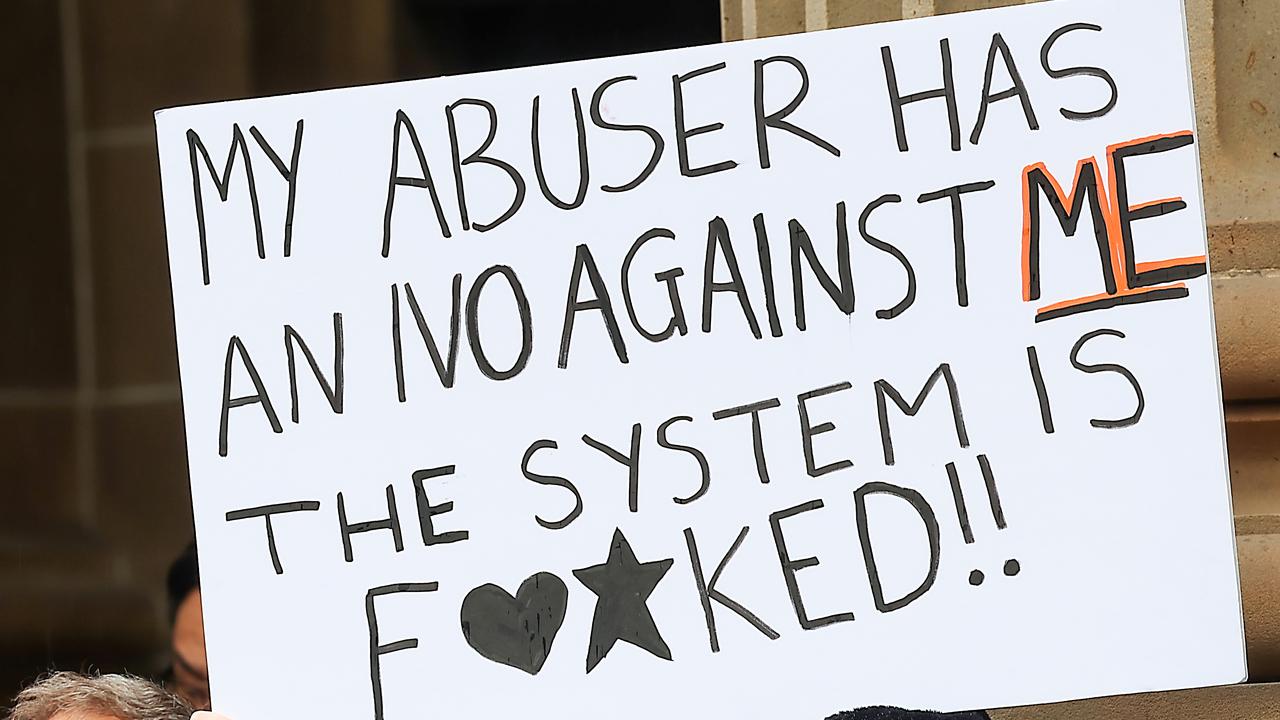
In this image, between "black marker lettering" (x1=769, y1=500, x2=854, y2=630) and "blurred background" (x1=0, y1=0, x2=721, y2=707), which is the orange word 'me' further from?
"blurred background" (x1=0, y1=0, x2=721, y2=707)

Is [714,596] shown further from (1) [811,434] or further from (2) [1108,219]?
(2) [1108,219]

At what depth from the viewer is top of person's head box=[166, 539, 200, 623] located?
2727 mm

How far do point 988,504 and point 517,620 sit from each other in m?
0.48

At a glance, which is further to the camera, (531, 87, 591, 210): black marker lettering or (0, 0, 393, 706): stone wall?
(0, 0, 393, 706): stone wall

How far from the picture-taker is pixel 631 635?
139 centimetres

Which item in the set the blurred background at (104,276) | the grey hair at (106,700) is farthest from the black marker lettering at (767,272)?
the blurred background at (104,276)


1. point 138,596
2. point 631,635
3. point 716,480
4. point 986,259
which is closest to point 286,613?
point 631,635

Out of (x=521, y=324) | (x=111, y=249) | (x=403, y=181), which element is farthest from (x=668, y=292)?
(x=111, y=249)

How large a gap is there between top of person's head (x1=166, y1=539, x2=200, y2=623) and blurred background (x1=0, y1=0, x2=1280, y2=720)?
1.13 feet

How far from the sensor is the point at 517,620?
4.55 feet

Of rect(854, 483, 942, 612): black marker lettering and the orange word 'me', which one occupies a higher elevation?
the orange word 'me'

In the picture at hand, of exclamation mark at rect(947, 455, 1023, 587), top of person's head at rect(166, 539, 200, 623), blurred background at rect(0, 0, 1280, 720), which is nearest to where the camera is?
exclamation mark at rect(947, 455, 1023, 587)

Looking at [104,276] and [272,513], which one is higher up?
[104,276]

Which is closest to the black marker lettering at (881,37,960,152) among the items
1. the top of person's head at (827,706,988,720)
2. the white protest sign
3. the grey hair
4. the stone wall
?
the white protest sign
